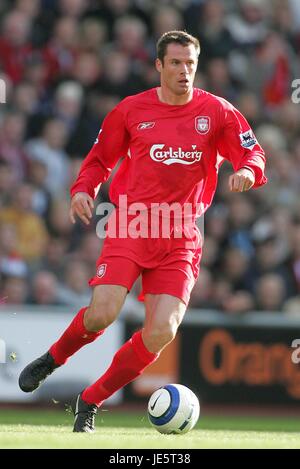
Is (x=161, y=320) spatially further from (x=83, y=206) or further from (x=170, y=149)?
(x=170, y=149)

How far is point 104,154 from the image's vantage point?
778cm

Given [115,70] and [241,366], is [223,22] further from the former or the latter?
[241,366]

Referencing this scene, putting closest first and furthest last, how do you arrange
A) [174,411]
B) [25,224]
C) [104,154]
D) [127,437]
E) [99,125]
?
1. [127,437]
2. [174,411]
3. [104,154]
4. [25,224]
5. [99,125]

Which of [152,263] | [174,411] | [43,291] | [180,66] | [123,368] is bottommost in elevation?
[174,411]

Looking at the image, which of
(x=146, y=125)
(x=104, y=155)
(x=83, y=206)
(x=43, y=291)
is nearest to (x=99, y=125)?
(x=43, y=291)

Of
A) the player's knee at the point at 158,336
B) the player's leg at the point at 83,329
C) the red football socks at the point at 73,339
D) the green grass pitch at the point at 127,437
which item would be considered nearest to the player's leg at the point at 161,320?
the player's knee at the point at 158,336

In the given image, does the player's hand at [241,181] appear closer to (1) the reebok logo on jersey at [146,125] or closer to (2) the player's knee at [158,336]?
(1) the reebok logo on jersey at [146,125]

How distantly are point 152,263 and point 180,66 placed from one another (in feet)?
4.03

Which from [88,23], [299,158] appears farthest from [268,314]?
[88,23]

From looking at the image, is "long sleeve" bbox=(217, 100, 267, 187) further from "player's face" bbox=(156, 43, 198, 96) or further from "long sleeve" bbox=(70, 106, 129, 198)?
"long sleeve" bbox=(70, 106, 129, 198)

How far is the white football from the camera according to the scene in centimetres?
731

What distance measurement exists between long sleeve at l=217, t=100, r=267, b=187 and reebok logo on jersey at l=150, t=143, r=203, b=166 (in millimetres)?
241

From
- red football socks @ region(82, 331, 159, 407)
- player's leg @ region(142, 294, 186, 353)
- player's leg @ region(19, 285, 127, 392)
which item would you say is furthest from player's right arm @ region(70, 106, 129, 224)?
red football socks @ region(82, 331, 159, 407)
